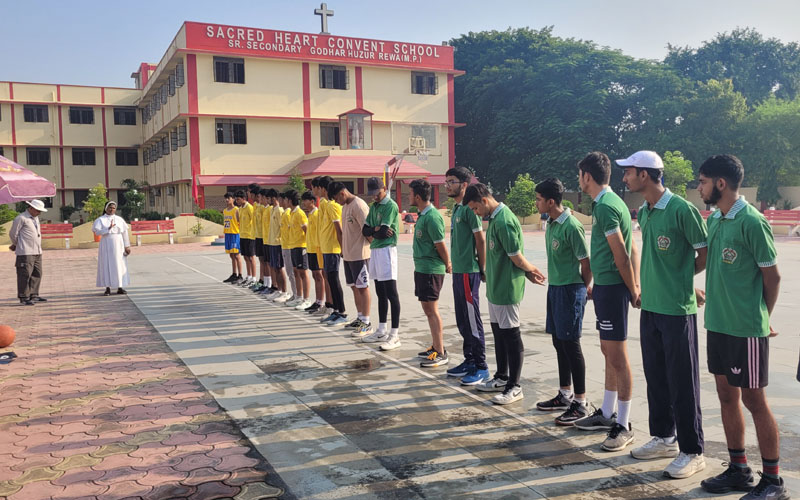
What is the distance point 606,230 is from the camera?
4289mm

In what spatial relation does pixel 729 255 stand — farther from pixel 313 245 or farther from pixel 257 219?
pixel 257 219

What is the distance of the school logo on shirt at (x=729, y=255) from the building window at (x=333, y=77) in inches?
1320

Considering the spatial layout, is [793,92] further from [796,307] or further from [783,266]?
[796,307]

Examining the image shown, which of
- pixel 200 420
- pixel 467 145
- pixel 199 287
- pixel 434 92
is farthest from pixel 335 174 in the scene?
pixel 200 420

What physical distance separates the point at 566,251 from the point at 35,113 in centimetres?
4436

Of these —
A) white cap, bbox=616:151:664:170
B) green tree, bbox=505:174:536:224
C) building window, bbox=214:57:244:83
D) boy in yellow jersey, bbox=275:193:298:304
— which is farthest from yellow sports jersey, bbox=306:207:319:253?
building window, bbox=214:57:244:83

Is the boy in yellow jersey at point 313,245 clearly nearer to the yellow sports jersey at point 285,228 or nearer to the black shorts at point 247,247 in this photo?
the yellow sports jersey at point 285,228

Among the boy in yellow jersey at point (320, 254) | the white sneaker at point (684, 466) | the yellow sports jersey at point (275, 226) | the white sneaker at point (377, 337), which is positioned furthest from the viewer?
the yellow sports jersey at point (275, 226)

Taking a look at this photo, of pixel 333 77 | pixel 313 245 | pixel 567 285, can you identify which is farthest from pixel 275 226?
pixel 333 77

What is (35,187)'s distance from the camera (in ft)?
23.4

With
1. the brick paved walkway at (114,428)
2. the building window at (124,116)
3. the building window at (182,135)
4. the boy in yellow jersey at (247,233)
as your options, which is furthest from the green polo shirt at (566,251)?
the building window at (124,116)

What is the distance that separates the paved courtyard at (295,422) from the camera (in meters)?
3.87

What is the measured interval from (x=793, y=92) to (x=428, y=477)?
2105 inches

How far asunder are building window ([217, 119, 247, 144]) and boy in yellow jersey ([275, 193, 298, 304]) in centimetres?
2370
